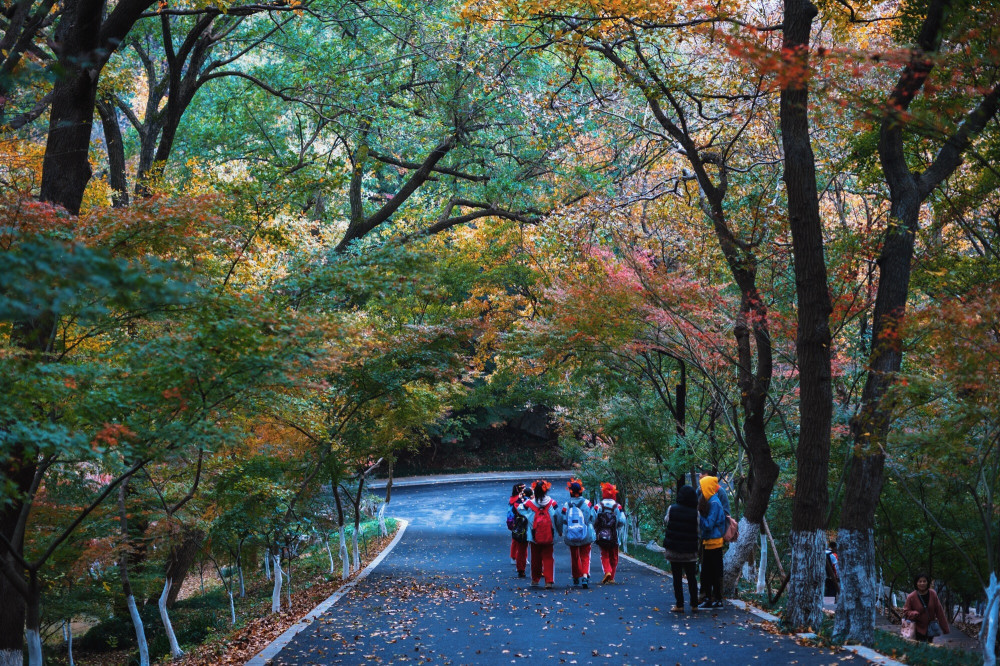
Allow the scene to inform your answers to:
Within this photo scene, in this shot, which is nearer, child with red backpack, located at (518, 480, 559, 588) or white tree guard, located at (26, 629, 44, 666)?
white tree guard, located at (26, 629, 44, 666)

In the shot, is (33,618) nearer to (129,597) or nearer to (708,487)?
(129,597)

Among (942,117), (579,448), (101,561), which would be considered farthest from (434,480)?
(942,117)

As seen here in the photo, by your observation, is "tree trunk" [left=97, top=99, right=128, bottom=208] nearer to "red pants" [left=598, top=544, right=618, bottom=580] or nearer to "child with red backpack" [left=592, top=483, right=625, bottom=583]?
"child with red backpack" [left=592, top=483, right=625, bottom=583]

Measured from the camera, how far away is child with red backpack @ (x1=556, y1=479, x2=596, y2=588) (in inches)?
492

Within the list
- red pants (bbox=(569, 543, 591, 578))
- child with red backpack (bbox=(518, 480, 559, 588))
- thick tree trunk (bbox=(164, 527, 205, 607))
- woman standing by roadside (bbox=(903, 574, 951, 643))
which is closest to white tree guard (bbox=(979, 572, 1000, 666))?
woman standing by roadside (bbox=(903, 574, 951, 643))

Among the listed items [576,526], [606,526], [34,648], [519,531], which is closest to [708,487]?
[576,526]

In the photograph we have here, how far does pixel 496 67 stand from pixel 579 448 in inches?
602

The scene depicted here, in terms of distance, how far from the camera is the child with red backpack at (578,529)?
1250 centimetres

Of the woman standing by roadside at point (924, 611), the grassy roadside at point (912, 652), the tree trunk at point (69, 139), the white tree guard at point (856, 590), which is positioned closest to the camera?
the grassy roadside at point (912, 652)

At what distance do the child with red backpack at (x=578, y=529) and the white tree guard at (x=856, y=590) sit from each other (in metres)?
4.49

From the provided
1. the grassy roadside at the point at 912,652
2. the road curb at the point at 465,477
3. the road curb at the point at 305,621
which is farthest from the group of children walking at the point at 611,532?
the road curb at the point at 465,477

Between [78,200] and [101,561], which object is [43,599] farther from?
[78,200]

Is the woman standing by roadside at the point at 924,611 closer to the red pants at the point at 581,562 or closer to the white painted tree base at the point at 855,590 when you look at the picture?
the white painted tree base at the point at 855,590

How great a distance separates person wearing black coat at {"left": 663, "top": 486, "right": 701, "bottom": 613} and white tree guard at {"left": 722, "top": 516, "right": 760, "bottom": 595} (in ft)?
5.97
